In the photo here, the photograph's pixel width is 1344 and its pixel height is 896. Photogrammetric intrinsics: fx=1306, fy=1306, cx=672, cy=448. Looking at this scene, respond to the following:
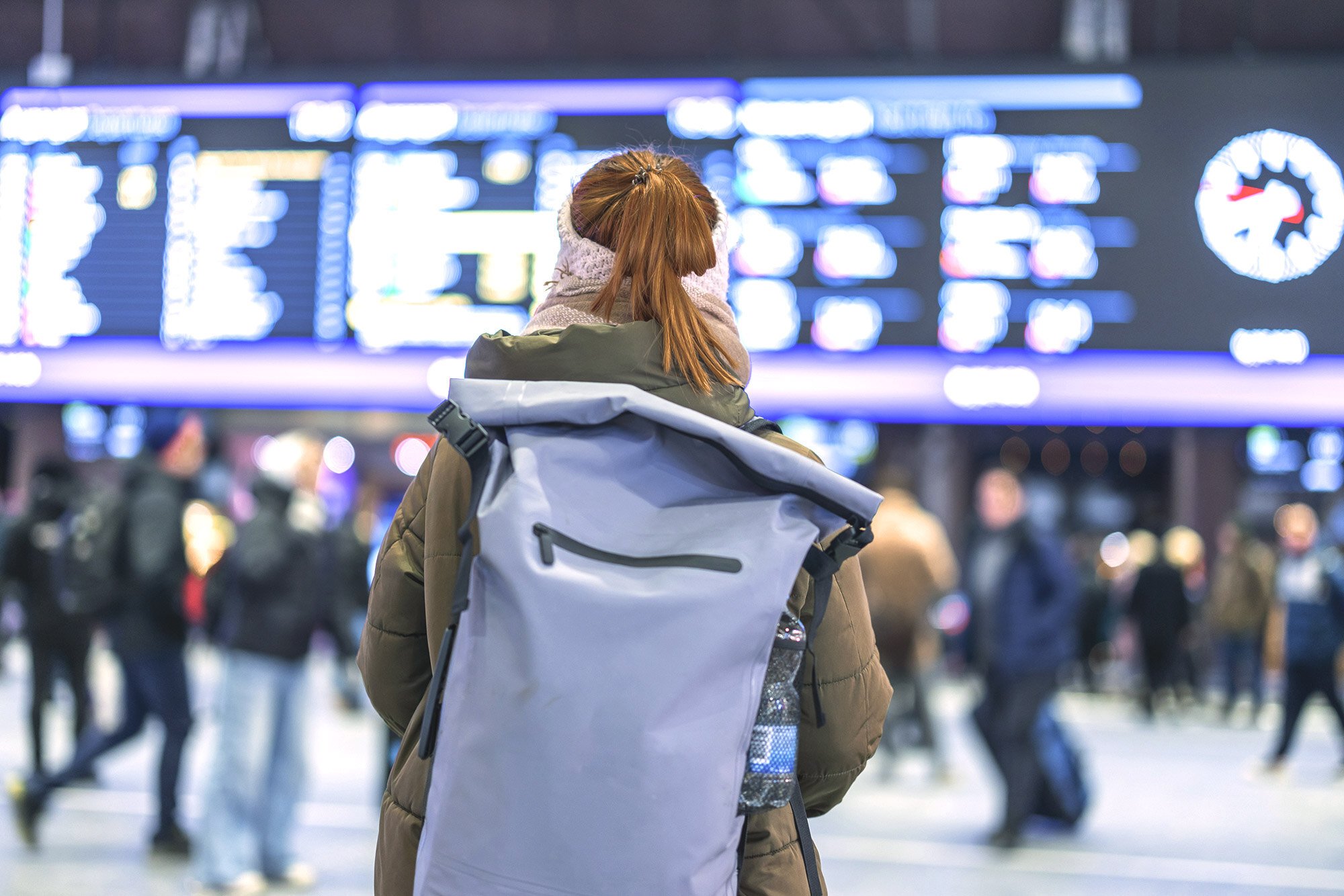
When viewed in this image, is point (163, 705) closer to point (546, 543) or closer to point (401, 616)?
point (401, 616)

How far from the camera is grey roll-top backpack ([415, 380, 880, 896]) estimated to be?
136cm

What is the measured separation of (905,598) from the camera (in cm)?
733

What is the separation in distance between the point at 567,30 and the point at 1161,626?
7195 mm

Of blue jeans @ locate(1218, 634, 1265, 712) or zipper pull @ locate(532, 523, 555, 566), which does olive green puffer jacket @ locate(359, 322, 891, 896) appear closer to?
zipper pull @ locate(532, 523, 555, 566)

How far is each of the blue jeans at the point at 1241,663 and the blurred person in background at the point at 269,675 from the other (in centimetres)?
839

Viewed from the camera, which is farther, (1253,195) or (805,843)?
(1253,195)

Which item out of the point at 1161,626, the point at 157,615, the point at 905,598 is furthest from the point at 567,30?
the point at 1161,626

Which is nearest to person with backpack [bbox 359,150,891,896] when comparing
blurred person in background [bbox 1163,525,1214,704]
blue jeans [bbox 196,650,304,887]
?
blue jeans [bbox 196,650,304,887]

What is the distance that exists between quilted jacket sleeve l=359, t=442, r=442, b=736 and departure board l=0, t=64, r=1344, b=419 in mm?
3253

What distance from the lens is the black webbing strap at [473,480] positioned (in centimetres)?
146

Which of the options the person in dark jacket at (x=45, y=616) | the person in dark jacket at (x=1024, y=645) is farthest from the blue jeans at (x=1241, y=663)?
the person in dark jacket at (x=45, y=616)

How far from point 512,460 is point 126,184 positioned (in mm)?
4432

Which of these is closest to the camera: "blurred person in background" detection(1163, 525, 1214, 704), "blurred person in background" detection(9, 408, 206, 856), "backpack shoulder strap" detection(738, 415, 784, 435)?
"backpack shoulder strap" detection(738, 415, 784, 435)

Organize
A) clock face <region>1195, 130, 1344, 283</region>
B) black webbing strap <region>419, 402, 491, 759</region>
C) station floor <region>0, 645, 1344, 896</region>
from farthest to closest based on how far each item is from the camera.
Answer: station floor <region>0, 645, 1344, 896</region>
clock face <region>1195, 130, 1344, 283</region>
black webbing strap <region>419, 402, 491, 759</region>
